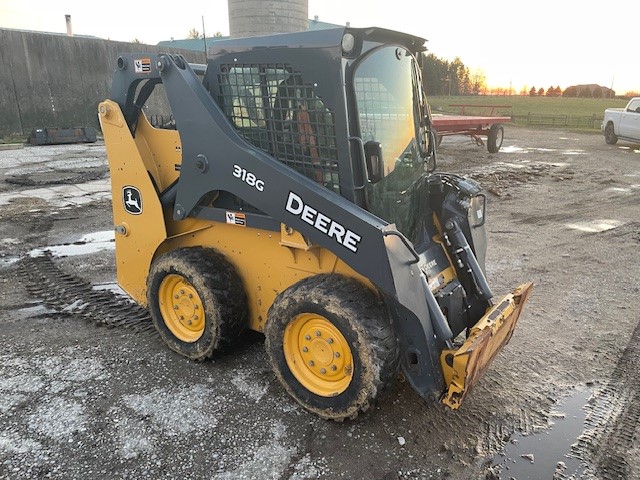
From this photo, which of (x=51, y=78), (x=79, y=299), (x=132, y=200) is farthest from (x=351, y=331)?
(x=51, y=78)

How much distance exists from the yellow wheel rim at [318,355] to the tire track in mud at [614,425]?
1.45 meters

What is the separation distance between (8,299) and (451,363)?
4.40 m

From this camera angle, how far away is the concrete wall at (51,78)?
18609mm

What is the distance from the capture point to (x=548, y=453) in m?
2.91

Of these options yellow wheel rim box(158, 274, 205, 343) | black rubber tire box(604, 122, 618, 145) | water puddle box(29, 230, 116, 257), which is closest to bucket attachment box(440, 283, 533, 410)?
yellow wheel rim box(158, 274, 205, 343)

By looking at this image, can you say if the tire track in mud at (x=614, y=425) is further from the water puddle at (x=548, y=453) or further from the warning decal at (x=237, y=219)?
the warning decal at (x=237, y=219)

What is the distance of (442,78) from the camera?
5938cm

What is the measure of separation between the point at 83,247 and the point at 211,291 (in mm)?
3977

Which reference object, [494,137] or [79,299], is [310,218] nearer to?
[79,299]

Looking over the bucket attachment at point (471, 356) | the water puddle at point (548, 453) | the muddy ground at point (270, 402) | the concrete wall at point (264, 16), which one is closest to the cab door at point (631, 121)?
the concrete wall at point (264, 16)

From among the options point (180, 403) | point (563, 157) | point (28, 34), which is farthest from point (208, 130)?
point (28, 34)

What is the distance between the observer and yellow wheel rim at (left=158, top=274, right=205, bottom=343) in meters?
3.71

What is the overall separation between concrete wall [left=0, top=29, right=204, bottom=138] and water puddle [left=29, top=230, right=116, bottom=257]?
13.2 meters

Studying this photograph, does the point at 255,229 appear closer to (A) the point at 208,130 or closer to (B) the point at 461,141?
(A) the point at 208,130
